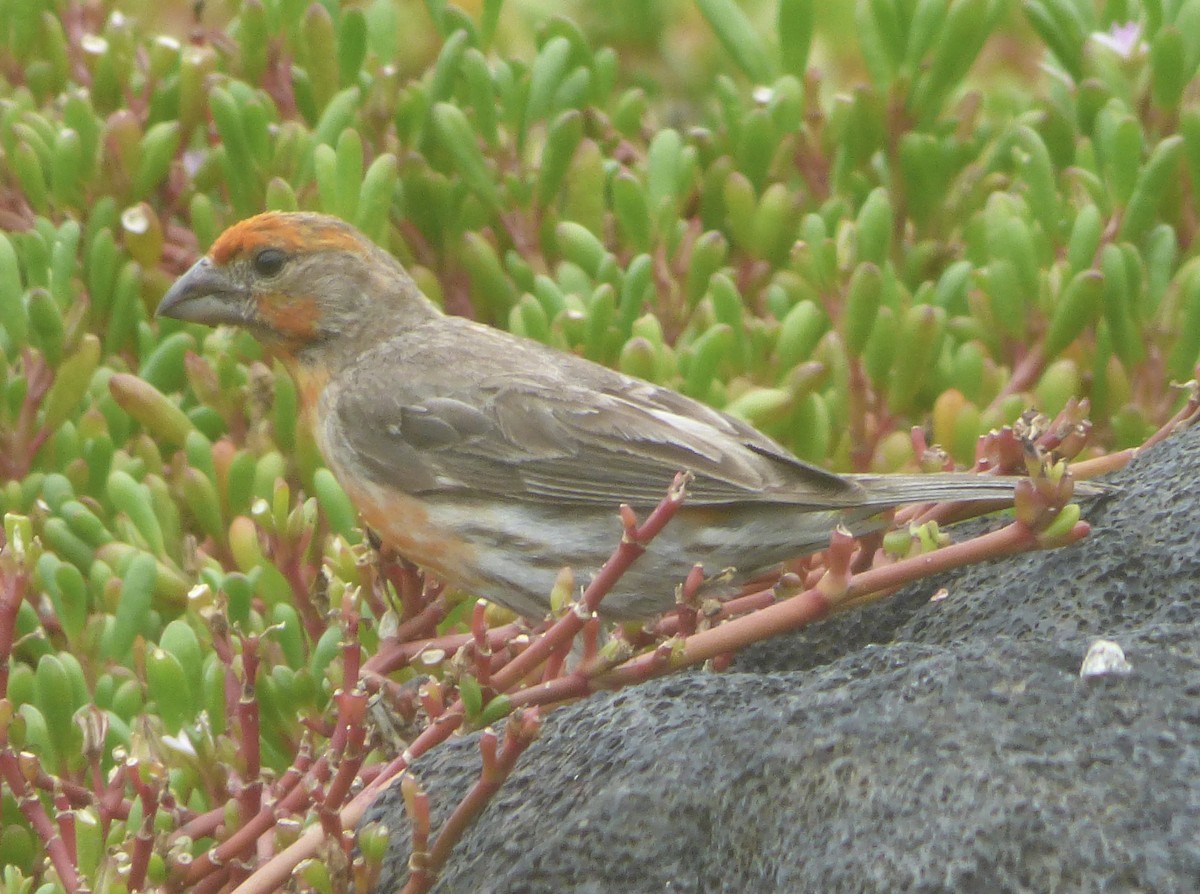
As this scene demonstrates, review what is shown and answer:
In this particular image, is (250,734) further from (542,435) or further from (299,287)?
(299,287)

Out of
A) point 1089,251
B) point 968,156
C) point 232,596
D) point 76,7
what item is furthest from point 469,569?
point 76,7

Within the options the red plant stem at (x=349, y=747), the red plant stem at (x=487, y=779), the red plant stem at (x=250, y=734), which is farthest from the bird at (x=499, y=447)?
the red plant stem at (x=487, y=779)

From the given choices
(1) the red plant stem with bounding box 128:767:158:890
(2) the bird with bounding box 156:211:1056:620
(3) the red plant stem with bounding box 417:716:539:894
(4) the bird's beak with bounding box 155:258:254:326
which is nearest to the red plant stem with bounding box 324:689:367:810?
(3) the red plant stem with bounding box 417:716:539:894

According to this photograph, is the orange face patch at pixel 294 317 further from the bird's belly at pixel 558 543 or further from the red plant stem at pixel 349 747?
the red plant stem at pixel 349 747

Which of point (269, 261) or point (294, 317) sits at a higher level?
point (269, 261)

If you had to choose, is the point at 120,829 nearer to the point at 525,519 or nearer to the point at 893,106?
the point at 525,519

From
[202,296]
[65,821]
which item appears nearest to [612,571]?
[65,821]
